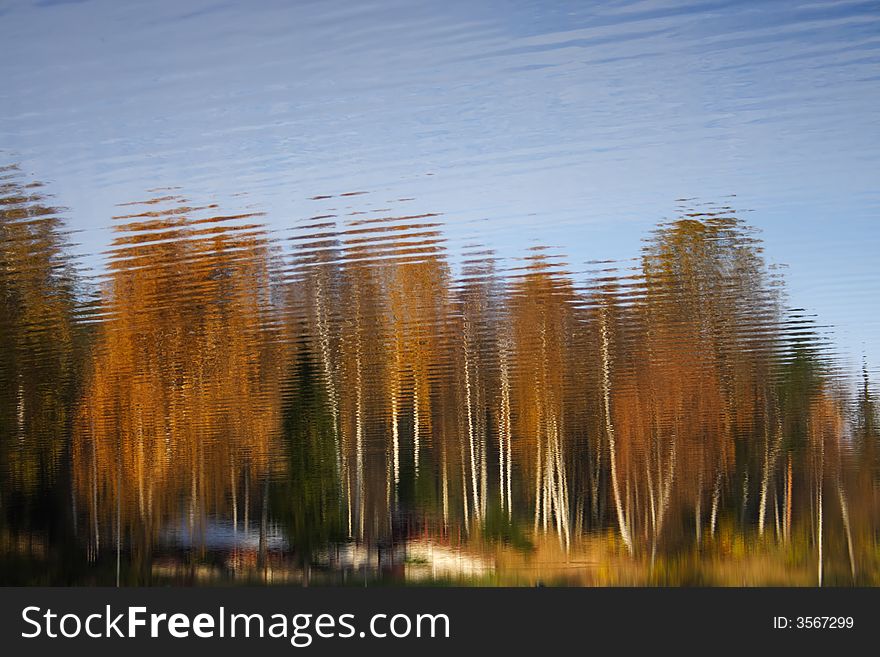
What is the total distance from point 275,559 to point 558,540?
2012mm

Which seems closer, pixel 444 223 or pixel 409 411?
pixel 444 223

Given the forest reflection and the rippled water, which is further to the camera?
the forest reflection

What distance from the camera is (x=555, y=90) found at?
13.9 feet

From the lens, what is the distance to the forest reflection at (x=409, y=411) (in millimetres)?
4527

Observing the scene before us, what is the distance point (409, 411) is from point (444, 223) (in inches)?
77.9

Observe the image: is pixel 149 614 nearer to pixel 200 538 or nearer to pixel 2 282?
pixel 200 538

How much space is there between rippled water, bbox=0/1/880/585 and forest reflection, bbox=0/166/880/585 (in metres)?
0.02

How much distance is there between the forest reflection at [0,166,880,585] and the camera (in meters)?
4.53

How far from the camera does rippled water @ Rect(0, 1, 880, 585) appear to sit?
13.7 feet

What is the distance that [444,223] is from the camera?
433 centimetres

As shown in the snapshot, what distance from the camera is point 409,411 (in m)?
6.03

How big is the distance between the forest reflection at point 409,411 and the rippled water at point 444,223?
2cm

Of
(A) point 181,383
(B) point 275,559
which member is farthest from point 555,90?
(B) point 275,559

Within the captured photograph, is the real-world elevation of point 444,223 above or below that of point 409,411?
above
